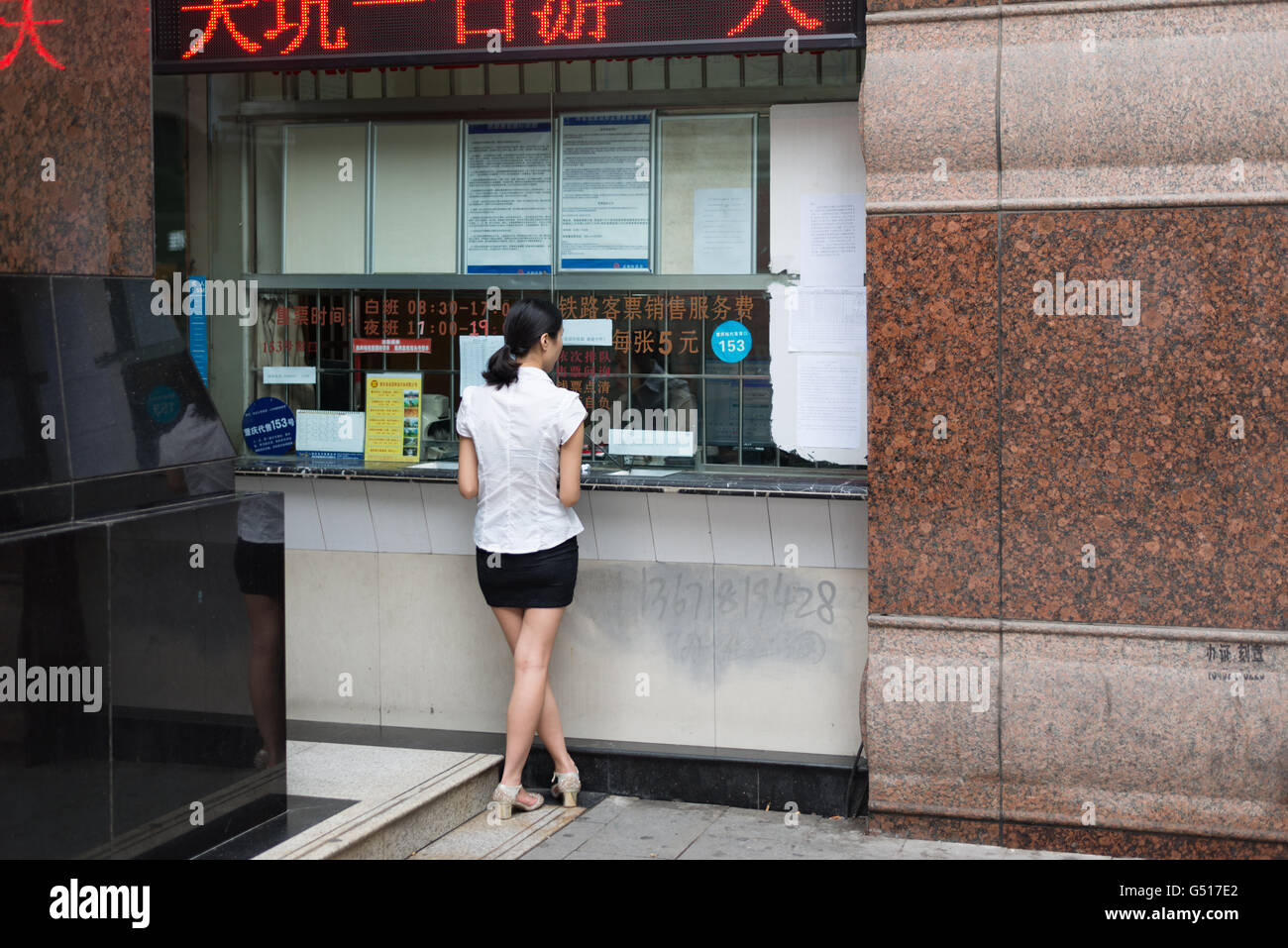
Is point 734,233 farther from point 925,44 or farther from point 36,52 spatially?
point 36,52

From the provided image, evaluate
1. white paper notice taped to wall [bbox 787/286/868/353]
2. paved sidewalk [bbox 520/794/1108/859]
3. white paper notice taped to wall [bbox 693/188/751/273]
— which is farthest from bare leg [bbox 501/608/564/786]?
white paper notice taped to wall [bbox 693/188/751/273]

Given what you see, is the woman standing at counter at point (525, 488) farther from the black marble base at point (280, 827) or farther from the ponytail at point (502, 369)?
the black marble base at point (280, 827)

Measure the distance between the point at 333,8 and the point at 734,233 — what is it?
6.16ft

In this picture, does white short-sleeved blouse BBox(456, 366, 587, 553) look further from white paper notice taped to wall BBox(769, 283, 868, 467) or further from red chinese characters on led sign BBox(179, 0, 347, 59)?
red chinese characters on led sign BBox(179, 0, 347, 59)

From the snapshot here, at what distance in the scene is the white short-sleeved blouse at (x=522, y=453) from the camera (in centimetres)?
526

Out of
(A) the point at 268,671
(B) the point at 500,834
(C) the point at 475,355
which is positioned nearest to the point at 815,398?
(C) the point at 475,355

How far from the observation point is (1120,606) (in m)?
5.02

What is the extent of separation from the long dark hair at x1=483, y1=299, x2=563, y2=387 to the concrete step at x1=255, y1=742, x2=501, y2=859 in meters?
1.57

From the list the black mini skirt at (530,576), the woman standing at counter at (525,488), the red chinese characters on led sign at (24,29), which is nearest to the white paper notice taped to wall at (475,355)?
the woman standing at counter at (525,488)

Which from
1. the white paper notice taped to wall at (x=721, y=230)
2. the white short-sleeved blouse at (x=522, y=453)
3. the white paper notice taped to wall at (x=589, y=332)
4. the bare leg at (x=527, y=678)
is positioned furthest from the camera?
the white paper notice taped to wall at (x=589, y=332)

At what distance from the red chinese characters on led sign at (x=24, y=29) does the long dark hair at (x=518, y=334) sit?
5.85 feet

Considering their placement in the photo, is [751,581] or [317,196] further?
[317,196]
